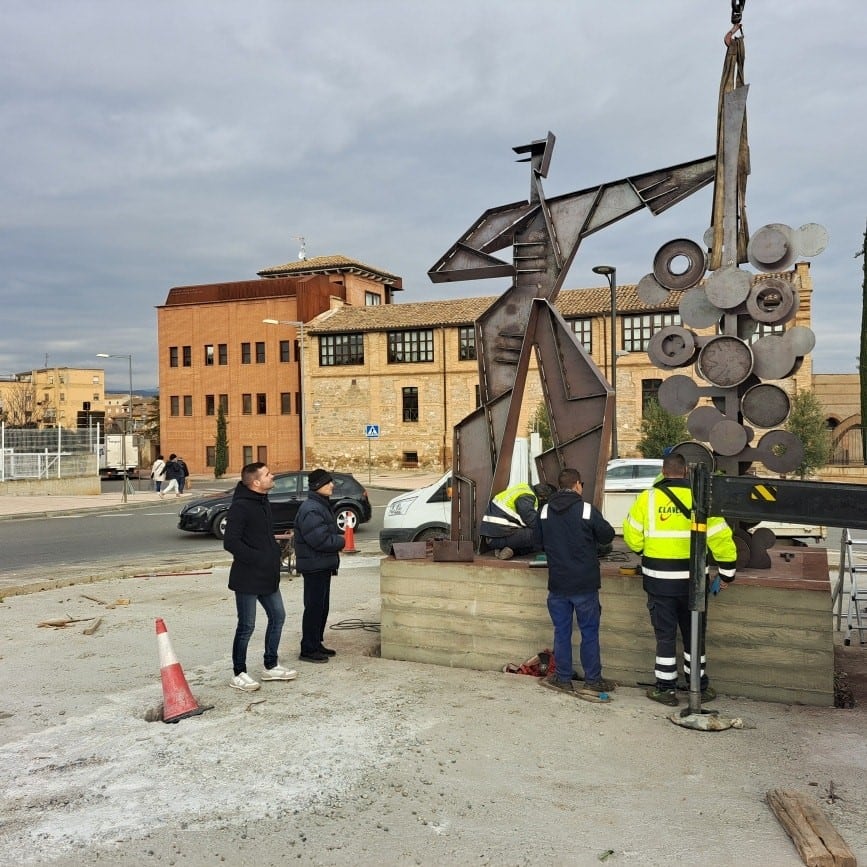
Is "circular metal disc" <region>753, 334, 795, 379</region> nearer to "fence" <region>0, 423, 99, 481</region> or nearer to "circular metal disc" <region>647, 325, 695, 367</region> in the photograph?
"circular metal disc" <region>647, 325, 695, 367</region>

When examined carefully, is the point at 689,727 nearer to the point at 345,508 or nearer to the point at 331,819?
the point at 331,819

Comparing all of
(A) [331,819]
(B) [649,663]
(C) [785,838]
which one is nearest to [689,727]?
(B) [649,663]

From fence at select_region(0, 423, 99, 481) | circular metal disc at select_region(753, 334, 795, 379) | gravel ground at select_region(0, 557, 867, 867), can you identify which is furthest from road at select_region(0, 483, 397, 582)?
circular metal disc at select_region(753, 334, 795, 379)

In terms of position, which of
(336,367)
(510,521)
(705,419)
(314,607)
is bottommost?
(314,607)

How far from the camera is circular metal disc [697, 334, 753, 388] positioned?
7.24m

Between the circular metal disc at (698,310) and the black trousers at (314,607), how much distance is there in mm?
3928

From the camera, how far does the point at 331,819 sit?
4387 mm

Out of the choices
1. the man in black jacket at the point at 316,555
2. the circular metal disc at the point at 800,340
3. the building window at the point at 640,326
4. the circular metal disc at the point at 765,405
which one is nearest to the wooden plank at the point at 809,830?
the circular metal disc at the point at 765,405

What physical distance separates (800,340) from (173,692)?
5.70 metres

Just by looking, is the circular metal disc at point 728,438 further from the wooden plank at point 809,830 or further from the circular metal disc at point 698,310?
the wooden plank at point 809,830

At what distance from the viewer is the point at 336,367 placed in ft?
160

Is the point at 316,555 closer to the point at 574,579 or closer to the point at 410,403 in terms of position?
the point at 574,579

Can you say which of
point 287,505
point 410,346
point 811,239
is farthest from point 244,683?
point 410,346

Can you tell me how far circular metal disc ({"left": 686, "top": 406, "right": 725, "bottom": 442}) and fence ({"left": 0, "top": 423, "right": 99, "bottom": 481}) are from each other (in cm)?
2895
